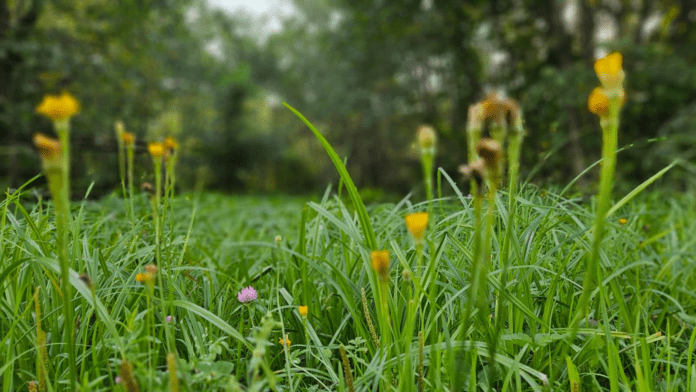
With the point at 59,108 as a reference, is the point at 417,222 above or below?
below

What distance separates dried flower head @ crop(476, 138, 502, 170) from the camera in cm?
44

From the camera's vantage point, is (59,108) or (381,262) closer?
(59,108)

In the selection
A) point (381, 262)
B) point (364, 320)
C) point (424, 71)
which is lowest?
point (364, 320)

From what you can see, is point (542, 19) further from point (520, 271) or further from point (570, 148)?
point (520, 271)

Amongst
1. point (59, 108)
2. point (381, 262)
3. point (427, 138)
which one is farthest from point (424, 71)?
point (59, 108)

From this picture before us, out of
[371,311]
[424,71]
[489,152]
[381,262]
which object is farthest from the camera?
[424,71]

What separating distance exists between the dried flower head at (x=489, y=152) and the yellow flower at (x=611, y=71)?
14cm

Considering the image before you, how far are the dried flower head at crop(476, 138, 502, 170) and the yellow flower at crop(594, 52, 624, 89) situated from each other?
14 cm

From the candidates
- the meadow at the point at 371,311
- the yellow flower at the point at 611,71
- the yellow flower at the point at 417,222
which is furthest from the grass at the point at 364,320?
the yellow flower at the point at 611,71

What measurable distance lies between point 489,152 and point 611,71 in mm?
165

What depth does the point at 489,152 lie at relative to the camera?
17.5 inches

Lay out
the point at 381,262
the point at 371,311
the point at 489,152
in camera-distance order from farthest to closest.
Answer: the point at 371,311 → the point at 381,262 → the point at 489,152

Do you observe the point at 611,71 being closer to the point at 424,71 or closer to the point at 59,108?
the point at 59,108

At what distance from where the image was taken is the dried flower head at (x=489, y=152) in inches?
17.3
